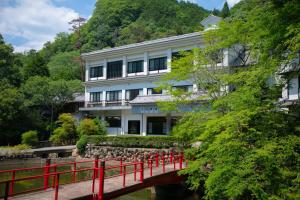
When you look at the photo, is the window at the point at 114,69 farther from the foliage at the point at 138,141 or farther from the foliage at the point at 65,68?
the foliage at the point at 65,68

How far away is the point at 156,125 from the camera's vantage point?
131 ft

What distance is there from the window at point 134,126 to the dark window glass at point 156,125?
1.96 metres

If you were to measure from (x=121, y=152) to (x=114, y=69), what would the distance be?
14763 millimetres

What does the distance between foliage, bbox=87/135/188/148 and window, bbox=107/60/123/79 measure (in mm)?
10983

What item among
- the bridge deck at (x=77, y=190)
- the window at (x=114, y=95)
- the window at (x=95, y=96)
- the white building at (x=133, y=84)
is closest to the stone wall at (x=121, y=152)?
the white building at (x=133, y=84)

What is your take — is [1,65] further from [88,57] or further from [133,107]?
[133,107]

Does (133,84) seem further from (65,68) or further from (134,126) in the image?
(65,68)

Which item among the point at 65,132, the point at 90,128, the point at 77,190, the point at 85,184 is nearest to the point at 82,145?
the point at 90,128

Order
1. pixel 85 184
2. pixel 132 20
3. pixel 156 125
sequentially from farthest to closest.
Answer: pixel 132 20 < pixel 156 125 < pixel 85 184

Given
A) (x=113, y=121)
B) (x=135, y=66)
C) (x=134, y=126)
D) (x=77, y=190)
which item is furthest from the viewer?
(x=113, y=121)

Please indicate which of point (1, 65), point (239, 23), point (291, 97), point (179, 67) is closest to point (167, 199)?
point (179, 67)

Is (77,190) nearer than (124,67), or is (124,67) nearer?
(77,190)

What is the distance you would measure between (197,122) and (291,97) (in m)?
13.0

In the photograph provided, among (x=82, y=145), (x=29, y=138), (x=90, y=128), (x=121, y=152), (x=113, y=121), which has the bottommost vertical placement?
(x=121, y=152)
